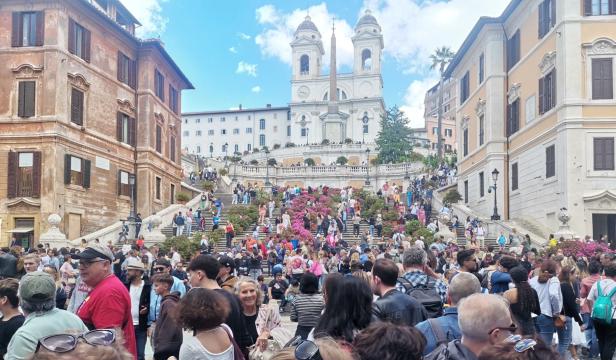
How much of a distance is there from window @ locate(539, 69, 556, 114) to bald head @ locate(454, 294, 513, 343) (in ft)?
88.7

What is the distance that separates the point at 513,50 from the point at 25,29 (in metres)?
25.7

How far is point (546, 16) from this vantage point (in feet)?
98.0

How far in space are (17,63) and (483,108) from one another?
85.1 ft

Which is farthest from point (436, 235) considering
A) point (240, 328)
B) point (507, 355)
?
point (507, 355)

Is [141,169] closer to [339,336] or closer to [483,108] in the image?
[483,108]

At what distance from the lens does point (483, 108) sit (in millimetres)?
38125

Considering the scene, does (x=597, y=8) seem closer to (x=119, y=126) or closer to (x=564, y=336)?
(x=564, y=336)

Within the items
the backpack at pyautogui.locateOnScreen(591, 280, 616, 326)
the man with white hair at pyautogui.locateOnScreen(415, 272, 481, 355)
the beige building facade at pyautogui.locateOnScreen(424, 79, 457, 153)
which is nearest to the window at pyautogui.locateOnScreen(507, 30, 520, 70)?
the backpack at pyautogui.locateOnScreen(591, 280, 616, 326)

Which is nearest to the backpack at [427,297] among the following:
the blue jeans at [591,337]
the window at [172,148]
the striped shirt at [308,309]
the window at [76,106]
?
the striped shirt at [308,309]

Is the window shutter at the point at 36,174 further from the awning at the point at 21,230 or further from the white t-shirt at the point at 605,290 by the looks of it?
the white t-shirt at the point at 605,290

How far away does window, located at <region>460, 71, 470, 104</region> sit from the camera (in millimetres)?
42906

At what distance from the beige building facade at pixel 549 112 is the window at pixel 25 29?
24114mm

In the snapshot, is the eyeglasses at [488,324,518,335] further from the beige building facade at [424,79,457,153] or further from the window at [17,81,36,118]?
the beige building facade at [424,79,457,153]

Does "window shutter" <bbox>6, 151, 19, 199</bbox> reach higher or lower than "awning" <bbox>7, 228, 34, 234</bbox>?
higher
